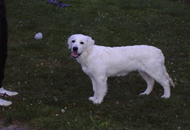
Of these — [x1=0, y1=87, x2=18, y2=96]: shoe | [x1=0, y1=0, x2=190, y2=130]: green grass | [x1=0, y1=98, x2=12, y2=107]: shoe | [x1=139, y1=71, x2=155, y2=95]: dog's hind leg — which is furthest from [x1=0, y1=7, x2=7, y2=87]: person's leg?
[x1=139, y1=71, x2=155, y2=95]: dog's hind leg

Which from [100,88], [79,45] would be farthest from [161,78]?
[79,45]

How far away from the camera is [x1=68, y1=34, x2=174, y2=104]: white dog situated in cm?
502

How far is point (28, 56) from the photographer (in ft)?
27.5

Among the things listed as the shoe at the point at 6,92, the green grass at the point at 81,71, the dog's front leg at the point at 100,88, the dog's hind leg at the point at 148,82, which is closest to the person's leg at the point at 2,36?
the shoe at the point at 6,92

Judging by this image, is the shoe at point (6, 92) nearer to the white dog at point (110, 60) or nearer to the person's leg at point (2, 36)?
the person's leg at point (2, 36)

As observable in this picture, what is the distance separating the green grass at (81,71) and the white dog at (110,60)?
0.58 metres

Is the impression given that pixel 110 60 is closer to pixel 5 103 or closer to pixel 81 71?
pixel 81 71

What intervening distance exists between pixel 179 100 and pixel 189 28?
6.64 metres

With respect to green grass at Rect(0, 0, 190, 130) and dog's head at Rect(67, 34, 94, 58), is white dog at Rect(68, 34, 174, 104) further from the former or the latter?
green grass at Rect(0, 0, 190, 130)

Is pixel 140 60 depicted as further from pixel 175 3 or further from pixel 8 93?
pixel 175 3

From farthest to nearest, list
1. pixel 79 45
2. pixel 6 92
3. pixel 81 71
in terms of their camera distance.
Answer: pixel 81 71, pixel 6 92, pixel 79 45

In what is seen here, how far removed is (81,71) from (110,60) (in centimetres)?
223

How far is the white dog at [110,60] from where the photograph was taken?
16.5ft

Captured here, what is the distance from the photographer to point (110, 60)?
5.15 meters
